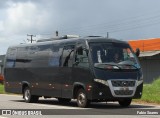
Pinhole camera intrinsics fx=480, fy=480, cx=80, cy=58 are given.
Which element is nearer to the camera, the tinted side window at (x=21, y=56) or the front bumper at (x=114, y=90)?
the front bumper at (x=114, y=90)

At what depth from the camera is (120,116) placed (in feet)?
50.7

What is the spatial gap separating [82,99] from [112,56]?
213 cm

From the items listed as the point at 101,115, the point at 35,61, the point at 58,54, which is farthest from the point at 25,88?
the point at 101,115

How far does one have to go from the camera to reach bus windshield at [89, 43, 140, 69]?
19094 mm

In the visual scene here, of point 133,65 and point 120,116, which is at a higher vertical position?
point 133,65

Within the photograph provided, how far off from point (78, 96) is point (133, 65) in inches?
102

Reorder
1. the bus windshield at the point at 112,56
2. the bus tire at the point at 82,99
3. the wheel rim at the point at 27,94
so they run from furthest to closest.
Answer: the wheel rim at the point at 27,94, the bus tire at the point at 82,99, the bus windshield at the point at 112,56

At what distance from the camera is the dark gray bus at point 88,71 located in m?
18.9

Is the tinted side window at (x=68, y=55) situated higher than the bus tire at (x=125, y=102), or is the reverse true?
the tinted side window at (x=68, y=55)

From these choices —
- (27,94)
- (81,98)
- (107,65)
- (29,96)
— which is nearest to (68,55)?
(81,98)

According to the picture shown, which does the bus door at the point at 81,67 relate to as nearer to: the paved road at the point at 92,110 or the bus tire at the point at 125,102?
the paved road at the point at 92,110

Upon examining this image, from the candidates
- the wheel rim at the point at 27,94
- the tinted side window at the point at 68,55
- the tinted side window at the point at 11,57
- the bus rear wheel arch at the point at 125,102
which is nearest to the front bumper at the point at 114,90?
the bus rear wheel arch at the point at 125,102

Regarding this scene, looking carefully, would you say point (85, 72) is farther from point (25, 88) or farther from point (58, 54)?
point (25, 88)

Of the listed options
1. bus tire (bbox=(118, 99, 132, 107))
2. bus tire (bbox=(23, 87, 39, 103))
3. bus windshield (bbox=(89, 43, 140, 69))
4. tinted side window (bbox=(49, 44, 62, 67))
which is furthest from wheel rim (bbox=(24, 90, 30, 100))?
bus windshield (bbox=(89, 43, 140, 69))
